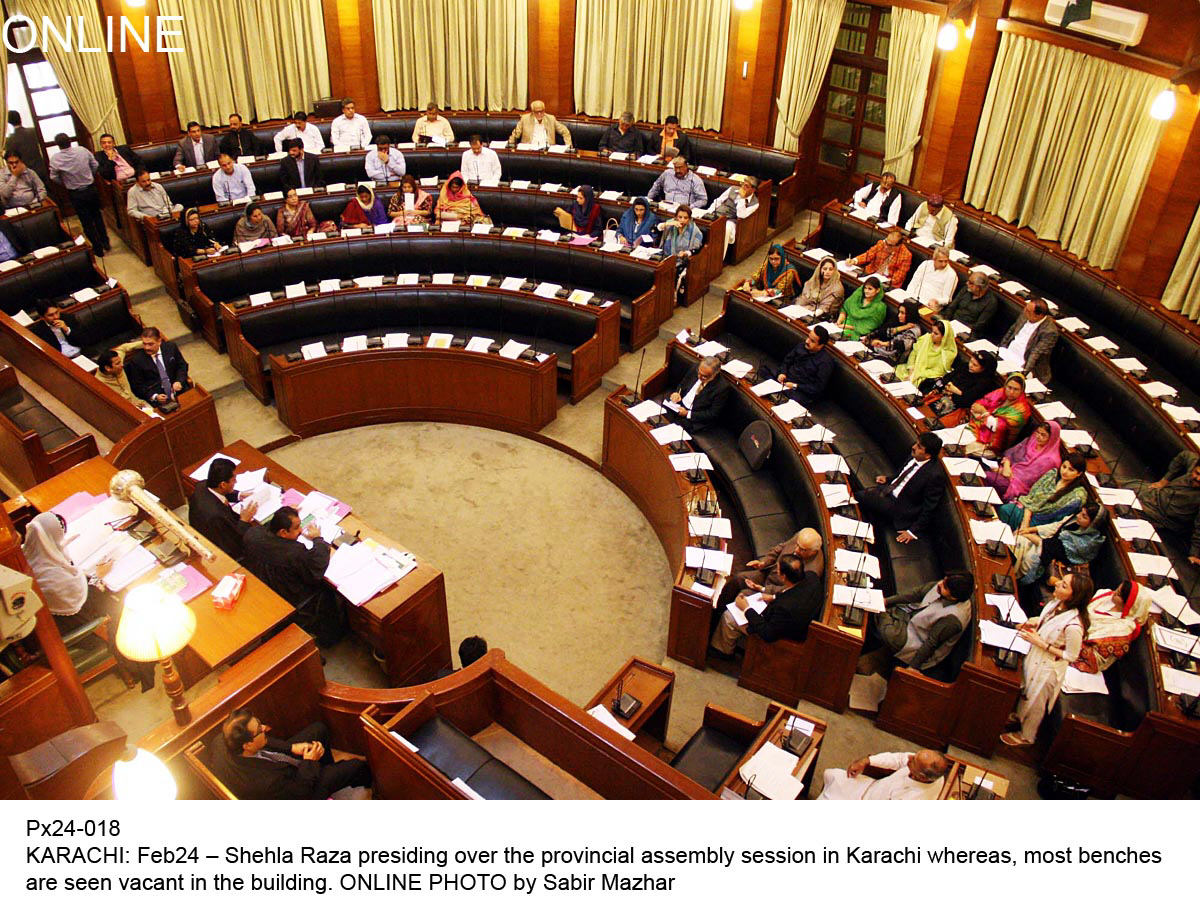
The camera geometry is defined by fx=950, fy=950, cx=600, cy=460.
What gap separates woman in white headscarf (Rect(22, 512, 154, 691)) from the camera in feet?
17.3

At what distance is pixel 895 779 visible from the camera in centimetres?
510

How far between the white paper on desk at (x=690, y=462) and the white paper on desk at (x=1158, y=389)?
366 centimetres

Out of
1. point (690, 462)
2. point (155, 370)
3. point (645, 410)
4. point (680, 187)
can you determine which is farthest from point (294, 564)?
point (680, 187)

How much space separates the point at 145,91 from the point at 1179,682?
42.8 ft

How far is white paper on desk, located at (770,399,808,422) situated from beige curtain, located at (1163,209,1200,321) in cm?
381

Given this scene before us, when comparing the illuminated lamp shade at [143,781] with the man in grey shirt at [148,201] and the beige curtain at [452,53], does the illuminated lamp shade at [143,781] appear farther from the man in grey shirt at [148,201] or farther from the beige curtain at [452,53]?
the beige curtain at [452,53]

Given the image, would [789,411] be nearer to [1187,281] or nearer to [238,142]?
[1187,281]

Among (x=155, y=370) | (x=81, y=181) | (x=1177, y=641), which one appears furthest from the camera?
(x=81, y=181)

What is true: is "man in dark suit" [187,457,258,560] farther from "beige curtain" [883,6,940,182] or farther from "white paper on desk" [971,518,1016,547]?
"beige curtain" [883,6,940,182]

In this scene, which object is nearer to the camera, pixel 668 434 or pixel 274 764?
pixel 274 764

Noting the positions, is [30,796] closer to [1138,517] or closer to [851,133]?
[1138,517]

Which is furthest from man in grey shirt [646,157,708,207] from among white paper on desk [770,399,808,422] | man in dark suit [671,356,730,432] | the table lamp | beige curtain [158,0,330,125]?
the table lamp

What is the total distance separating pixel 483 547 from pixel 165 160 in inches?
294

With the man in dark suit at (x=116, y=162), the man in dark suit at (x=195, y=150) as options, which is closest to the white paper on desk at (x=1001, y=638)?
the man in dark suit at (x=195, y=150)
